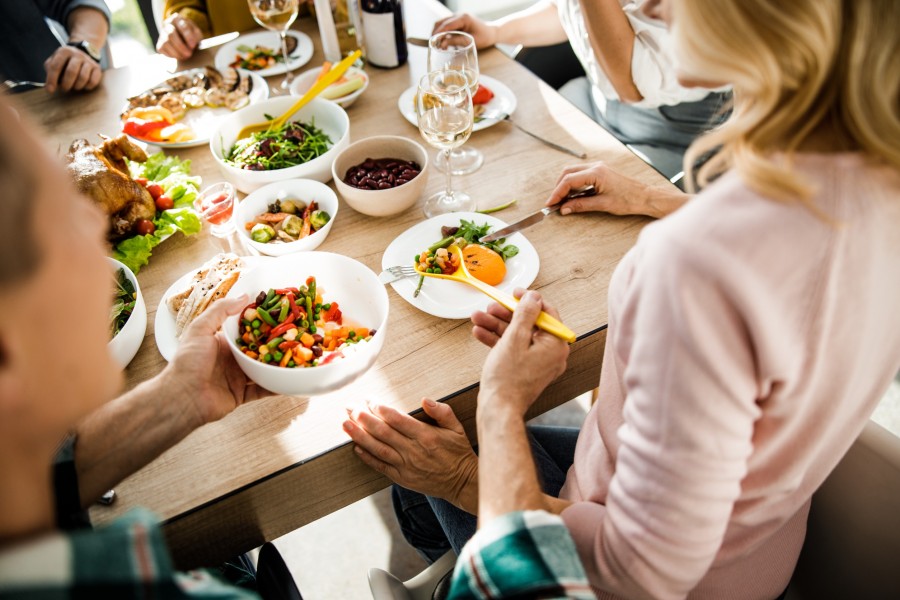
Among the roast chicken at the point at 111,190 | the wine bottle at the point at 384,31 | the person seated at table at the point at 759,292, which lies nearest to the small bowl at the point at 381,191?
the roast chicken at the point at 111,190

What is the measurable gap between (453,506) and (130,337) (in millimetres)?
693

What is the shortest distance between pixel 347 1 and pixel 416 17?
345 mm

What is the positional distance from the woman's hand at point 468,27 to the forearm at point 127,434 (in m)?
1.37

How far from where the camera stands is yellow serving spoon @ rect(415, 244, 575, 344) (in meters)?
1.03

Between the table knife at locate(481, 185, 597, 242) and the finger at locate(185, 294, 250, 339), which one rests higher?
the finger at locate(185, 294, 250, 339)

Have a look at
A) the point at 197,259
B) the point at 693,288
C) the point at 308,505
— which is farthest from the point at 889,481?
the point at 197,259

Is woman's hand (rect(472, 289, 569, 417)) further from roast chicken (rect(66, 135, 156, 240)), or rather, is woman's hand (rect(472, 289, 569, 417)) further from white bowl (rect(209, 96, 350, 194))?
roast chicken (rect(66, 135, 156, 240))

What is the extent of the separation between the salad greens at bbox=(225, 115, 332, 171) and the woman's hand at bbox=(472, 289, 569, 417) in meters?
0.72

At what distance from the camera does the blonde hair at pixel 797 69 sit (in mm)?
597

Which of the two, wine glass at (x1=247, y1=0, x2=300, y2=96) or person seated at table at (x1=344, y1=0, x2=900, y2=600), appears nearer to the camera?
person seated at table at (x1=344, y1=0, x2=900, y2=600)

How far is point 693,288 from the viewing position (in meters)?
0.62

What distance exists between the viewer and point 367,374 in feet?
3.63

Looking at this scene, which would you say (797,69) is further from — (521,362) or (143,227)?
(143,227)

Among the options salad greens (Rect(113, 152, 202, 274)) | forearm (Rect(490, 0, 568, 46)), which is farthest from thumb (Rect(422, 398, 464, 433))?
forearm (Rect(490, 0, 568, 46))
